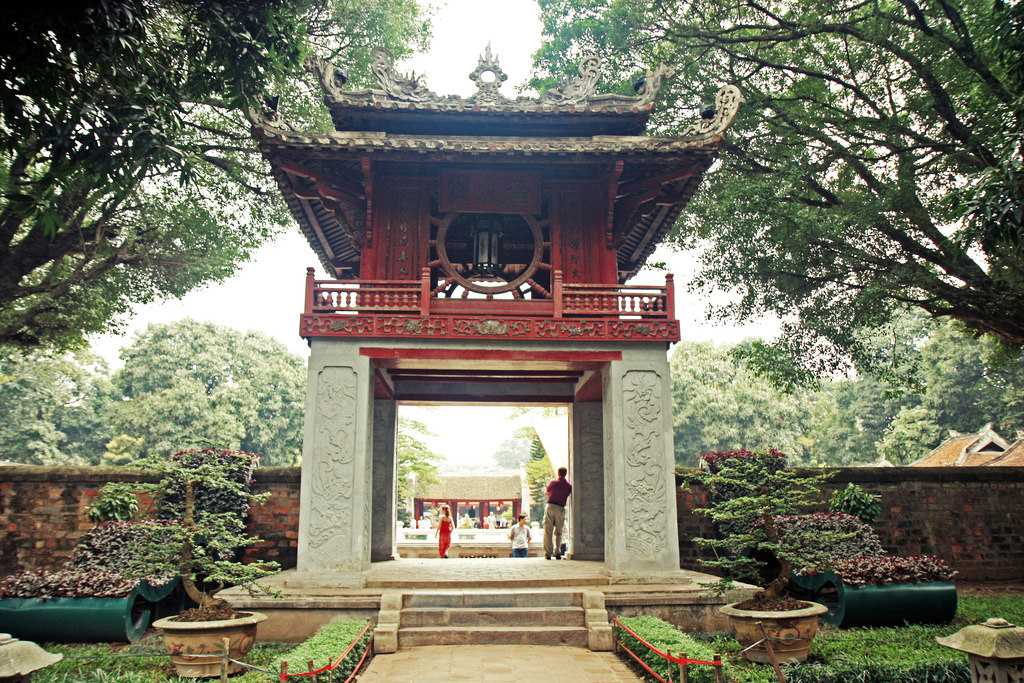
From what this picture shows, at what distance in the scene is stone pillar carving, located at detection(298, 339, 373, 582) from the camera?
835 centimetres

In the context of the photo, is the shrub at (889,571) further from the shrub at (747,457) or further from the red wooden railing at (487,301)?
the red wooden railing at (487,301)

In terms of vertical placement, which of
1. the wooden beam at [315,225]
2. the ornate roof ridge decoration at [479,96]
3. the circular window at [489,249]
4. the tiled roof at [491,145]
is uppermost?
the ornate roof ridge decoration at [479,96]

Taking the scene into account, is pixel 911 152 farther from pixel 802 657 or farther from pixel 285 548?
pixel 285 548

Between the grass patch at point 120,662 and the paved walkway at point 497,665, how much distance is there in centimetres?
119

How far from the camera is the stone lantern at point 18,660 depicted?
3.97 metres

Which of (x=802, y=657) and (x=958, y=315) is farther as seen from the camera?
(x=958, y=315)

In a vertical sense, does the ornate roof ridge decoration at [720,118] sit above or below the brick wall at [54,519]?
above

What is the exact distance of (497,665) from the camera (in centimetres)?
654

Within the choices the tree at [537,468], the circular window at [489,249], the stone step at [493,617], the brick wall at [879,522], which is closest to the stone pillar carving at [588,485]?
the brick wall at [879,522]

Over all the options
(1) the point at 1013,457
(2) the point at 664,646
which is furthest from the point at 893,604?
(1) the point at 1013,457

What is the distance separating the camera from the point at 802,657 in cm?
661

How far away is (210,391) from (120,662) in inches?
1199

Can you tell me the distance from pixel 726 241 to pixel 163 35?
30.6 ft

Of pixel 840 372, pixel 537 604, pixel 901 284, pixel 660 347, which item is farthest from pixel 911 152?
pixel 537 604
